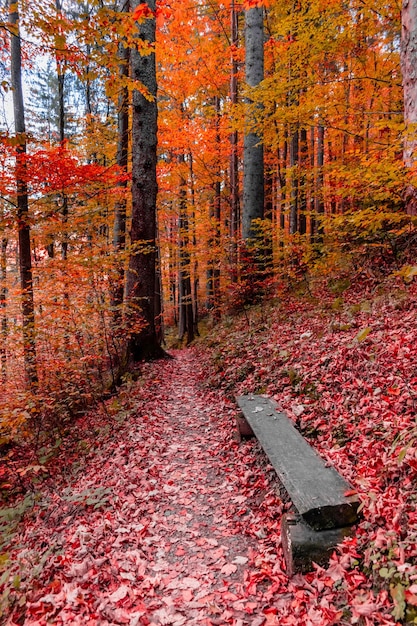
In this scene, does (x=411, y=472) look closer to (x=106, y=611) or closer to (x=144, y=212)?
(x=106, y=611)

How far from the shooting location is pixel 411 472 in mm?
2961

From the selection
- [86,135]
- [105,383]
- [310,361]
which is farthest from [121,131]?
[310,361]

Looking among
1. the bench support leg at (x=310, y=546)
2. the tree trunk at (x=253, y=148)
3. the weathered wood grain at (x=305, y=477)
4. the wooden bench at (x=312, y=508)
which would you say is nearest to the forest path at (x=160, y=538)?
the bench support leg at (x=310, y=546)

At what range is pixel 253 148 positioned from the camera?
11.1m

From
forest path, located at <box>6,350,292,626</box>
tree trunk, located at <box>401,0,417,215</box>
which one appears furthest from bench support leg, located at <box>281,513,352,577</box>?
tree trunk, located at <box>401,0,417,215</box>

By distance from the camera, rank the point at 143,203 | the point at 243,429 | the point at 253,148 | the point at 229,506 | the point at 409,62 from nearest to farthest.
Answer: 1. the point at 229,506
2. the point at 243,429
3. the point at 409,62
4. the point at 143,203
5. the point at 253,148

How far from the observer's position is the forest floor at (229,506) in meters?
2.72

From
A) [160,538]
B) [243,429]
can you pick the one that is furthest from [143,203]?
[160,538]

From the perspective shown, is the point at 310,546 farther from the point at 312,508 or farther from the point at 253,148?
the point at 253,148

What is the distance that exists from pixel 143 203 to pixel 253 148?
14.4ft

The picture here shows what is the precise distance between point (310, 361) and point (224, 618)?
3.77 m

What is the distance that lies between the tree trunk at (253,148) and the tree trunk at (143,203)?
3318 millimetres

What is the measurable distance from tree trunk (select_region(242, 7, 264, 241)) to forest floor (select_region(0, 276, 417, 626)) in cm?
524

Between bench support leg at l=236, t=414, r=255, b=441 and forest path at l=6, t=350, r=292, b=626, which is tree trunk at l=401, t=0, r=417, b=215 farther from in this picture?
forest path at l=6, t=350, r=292, b=626
